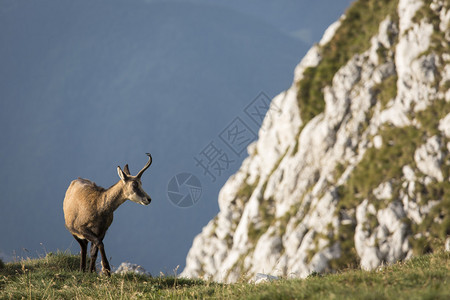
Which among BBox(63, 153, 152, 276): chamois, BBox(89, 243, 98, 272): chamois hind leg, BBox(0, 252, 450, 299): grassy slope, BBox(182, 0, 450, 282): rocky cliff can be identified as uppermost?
BBox(182, 0, 450, 282): rocky cliff

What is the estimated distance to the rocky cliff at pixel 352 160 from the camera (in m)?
56.4

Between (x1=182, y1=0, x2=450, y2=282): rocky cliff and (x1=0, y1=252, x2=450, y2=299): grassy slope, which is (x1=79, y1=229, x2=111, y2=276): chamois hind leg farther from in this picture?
(x1=182, y1=0, x2=450, y2=282): rocky cliff

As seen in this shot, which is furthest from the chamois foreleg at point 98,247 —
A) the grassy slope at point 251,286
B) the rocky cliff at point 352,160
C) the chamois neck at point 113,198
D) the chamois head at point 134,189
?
the rocky cliff at point 352,160

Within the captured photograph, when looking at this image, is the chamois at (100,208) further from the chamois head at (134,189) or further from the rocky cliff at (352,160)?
the rocky cliff at (352,160)

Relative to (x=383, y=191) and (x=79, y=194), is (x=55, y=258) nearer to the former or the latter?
(x=79, y=194)

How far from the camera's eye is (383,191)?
58344mm

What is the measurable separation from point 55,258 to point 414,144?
52.0 m

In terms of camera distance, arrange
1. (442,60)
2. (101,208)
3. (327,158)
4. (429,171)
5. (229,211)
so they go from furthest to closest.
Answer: (229,211), (327,158), (442,60), (429,171), (101,208)

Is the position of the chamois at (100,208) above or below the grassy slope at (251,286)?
above

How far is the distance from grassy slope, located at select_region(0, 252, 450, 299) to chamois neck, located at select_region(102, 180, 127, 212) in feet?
7.32

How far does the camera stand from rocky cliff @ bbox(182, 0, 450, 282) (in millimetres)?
56406

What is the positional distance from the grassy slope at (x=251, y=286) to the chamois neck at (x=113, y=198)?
2.23 metres

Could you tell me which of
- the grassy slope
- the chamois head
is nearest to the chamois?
the chamois head

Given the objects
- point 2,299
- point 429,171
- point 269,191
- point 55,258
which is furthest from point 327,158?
point 2,299
